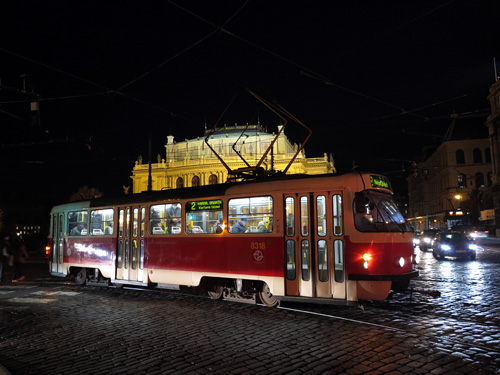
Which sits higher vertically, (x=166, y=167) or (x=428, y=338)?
(x=166, y=167)

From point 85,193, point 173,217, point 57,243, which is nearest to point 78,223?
point 57,243

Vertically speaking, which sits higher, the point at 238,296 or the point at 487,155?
the point at 487,155

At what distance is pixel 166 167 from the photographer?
89.6 m

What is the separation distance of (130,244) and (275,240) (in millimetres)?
5057

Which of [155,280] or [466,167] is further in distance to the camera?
[466,167]

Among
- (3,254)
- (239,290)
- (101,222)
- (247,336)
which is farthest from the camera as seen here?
(3,254)

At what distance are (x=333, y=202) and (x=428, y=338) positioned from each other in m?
3.09

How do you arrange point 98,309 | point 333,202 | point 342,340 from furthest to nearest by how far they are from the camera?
1. point 98,309
2. point 333,202
3. point 342,340

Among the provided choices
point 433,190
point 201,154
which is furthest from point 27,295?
point 433,190

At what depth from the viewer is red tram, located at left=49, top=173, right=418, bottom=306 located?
809 cm

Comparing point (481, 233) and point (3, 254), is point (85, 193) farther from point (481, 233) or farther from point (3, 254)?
point (481, 233)

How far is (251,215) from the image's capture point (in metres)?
9.36

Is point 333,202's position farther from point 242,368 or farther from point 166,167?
point 166,167

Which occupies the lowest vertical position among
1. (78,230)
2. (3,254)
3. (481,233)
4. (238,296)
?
(481,233)
